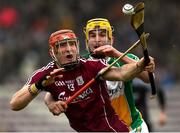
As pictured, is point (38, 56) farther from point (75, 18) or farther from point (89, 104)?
point (89, 104)

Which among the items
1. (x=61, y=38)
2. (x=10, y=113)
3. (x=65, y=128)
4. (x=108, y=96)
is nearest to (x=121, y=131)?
(x=108, y=96)

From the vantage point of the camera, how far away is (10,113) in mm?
18484

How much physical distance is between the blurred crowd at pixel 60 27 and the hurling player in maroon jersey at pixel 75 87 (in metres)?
9.62

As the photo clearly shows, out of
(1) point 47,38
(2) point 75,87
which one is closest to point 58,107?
(2) point 75,87

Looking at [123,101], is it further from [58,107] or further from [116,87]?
[58,107]

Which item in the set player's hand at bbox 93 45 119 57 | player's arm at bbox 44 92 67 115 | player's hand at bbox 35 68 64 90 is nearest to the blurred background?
player's arm at bbox 44 92 67 115

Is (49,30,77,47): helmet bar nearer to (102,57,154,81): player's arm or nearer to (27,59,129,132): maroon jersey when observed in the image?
(27,59,129,132): maroon jersey

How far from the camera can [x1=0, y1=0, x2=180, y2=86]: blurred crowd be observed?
1902 cm

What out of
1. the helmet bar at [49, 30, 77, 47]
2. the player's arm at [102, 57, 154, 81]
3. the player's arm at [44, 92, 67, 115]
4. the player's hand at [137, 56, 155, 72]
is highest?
the helmet bar at [49, 30, 77, 47]

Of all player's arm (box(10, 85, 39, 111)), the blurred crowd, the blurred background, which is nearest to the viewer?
player's arm (box(10, 85, 39, 111))

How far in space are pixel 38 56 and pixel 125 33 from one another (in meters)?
2.09

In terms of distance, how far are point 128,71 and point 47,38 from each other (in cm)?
1180

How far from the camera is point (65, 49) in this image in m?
8.20

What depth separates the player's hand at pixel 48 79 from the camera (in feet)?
26.2
